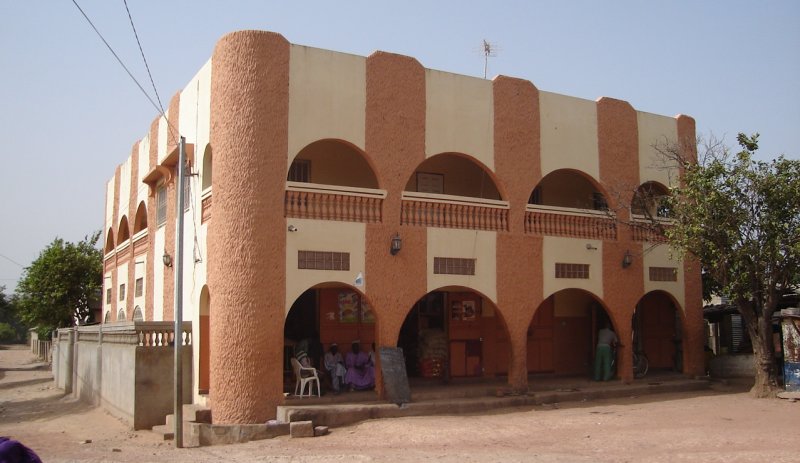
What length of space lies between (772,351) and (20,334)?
259ft

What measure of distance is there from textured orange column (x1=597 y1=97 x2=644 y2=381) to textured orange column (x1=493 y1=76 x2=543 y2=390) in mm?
1839

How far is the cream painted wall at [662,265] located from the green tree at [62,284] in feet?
76.8

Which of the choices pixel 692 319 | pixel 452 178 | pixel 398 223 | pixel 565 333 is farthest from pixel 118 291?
pixel 692 319

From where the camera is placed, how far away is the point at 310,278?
13344 millimetres

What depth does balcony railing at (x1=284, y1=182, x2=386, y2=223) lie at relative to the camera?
526 inches

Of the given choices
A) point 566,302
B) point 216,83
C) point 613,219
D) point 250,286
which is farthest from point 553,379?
point 216,83

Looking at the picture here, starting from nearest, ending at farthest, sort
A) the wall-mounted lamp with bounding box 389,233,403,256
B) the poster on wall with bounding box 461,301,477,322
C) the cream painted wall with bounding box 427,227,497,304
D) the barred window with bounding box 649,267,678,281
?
the wall-mounted lamp with bounding box 389,233,403,256 < the cream painted wall with bounding box 427,227,497,304 < the barred window with bounding box 649,267,678,281 < the poster on wall with bounding box 461,301,477,322

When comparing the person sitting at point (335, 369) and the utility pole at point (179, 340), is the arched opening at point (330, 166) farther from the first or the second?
the person sitting at point (335, 369)

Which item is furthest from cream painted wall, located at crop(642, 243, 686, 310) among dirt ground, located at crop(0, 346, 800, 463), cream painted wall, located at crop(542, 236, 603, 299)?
dirt ground, located at crop(0, 346, 800, 463)

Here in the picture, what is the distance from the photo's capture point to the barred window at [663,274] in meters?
17.5

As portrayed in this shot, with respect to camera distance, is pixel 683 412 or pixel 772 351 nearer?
pixel 683 412

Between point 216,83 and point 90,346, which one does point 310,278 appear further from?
point 90,346

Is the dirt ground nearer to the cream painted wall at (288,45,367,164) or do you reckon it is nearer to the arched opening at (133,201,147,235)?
the cream painted wall at (288,45,367,164)

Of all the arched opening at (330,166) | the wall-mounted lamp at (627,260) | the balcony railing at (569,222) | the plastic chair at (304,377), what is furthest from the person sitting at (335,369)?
the wall-mounted lamp at (627,260)
